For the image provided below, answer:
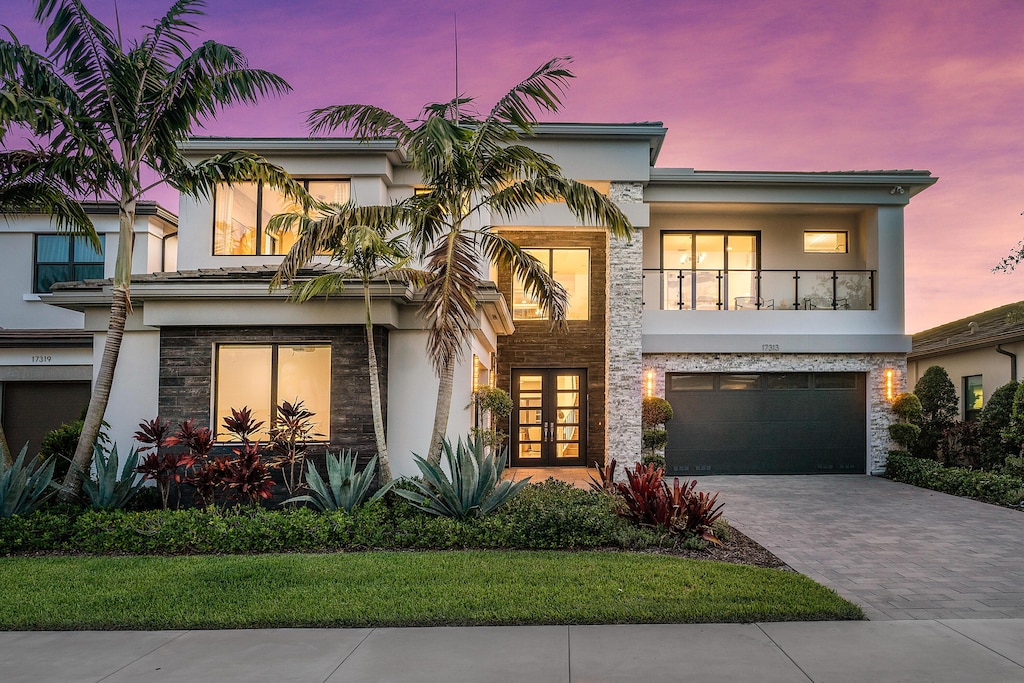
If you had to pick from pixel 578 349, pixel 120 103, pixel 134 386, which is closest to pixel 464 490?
pixel 134 386

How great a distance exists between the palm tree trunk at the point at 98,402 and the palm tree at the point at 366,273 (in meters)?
2.14

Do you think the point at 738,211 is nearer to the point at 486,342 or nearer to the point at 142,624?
the point at 486,342

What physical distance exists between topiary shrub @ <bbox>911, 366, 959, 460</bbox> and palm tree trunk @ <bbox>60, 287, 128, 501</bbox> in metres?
16.3

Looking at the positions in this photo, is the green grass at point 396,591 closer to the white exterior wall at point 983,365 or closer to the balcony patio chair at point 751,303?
the balcony patio chair at point 751,303

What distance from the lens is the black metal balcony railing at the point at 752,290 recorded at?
16953 millimetres

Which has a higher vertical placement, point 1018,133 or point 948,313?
point 1018,133

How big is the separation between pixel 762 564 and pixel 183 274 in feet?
30.0

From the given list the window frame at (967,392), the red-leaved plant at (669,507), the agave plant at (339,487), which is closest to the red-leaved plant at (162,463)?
the agave plant at (339,487)

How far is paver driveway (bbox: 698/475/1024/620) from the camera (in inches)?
256

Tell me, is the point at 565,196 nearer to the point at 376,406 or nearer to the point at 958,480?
the point at 376,406

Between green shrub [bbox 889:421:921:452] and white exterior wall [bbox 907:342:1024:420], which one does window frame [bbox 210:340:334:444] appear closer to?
green shrub [bbox 889:421:921:452]

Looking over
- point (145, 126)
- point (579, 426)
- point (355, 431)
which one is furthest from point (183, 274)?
point (579, 426)

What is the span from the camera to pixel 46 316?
17.6 m

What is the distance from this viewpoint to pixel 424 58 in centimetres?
1443
